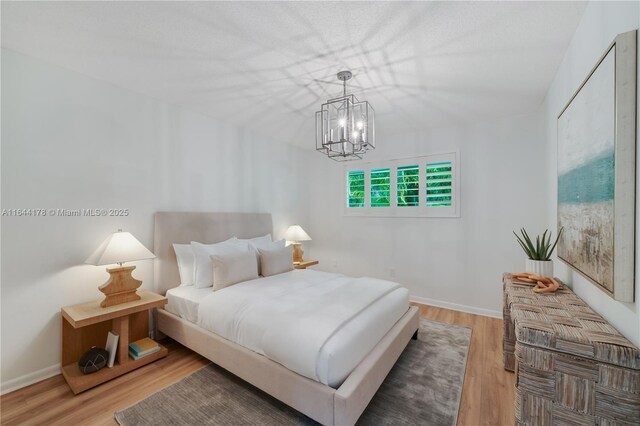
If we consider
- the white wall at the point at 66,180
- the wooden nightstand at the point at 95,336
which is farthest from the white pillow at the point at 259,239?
the wooden nightstand at the point at 95,336

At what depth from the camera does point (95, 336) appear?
242cm

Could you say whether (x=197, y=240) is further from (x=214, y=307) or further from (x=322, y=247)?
(x=322, y=247)

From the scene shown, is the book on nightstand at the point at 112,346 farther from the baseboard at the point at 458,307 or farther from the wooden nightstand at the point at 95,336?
the baseboard at the point at 458,307

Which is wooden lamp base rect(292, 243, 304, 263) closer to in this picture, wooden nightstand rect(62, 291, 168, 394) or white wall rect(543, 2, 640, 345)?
wooden nightstand rect(62, 291, 168, 394)

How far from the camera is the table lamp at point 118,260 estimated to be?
2.26 m

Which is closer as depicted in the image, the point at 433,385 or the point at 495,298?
the point at 433,385

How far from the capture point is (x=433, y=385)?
2.09 m

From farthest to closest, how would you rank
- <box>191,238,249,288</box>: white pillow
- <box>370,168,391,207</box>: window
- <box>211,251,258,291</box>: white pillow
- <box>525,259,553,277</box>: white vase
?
<box>370,168,391,207</box>: window, <box>191,238,249,288</box>: white pillow, <box>211,251,258,291</box>: white pillow, <box>525,259,553,277</box>: white vase

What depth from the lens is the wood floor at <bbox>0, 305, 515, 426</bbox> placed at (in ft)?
5.82

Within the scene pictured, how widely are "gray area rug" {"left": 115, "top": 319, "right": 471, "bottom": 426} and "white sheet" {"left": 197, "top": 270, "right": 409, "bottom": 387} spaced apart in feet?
1.24

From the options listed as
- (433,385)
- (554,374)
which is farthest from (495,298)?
(554,374)

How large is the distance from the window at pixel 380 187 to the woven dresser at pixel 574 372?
9.84 feet

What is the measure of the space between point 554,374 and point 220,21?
8.83 ft

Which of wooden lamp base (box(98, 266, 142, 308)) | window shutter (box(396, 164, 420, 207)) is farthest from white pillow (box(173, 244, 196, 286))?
window shutter (box(396, 164, 420, 207))
